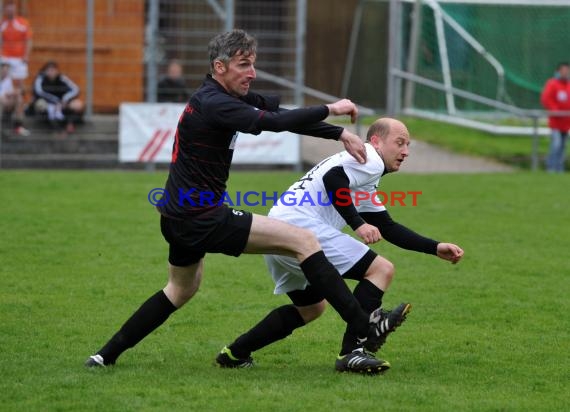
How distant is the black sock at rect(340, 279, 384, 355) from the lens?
5.96 meters

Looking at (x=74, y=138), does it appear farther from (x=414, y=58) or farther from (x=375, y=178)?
(x=375, y=178)

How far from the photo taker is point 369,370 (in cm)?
586

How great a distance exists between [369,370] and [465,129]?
605 inches

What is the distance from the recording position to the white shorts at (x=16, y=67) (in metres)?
17.7

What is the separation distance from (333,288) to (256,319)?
75.5 inches

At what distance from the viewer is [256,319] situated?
24.8 ft

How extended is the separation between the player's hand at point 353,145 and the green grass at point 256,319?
3.90ft

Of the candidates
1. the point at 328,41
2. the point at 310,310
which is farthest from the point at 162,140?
the point at 310,310

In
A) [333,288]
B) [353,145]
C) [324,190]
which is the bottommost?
[333,288]

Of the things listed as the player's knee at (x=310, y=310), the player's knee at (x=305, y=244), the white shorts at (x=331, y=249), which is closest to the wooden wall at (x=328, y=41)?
the player's knee at (x=310, y=310)

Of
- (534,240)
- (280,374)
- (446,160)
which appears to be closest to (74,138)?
(446,160)

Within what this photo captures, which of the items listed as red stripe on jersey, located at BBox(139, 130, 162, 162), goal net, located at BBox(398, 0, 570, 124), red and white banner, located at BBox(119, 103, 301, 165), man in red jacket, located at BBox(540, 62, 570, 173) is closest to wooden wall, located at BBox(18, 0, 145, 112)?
red and white banner, located at BBox(119, 103, 301, 165)

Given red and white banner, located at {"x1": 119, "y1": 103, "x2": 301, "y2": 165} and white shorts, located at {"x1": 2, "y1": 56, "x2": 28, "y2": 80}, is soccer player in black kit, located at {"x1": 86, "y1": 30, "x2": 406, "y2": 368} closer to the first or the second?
red and white banner, located at {"x1": 119, "y1": 103, "x2": 301, "y2": 165}

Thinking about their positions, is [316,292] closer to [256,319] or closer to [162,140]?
[256,319]
